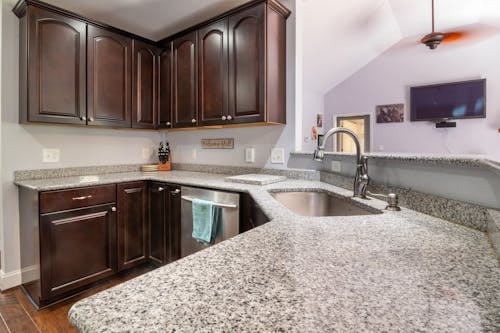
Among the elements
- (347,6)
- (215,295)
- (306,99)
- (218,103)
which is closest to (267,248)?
(215,295)

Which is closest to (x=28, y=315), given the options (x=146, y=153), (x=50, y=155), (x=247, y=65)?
(x=50, y=155)

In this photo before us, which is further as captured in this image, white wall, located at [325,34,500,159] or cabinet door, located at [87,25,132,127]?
white wall, located at [325,34,500,159]

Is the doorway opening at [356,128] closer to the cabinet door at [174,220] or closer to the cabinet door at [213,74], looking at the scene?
the cabinet door at [213,74]

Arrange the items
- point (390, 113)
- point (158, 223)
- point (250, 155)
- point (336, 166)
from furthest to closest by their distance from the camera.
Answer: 1. point (390, 113)
2. point (250, 155)
3. point (158, 223)
4. point (336, 166)

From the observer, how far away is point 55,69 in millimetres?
1944

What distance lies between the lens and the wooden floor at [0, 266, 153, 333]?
5.16 feet

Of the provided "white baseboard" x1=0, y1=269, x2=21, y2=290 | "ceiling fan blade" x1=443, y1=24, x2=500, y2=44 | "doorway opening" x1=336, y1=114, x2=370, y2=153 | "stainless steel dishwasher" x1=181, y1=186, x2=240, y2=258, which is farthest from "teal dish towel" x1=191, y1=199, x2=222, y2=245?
"ceiling fan blade" x1=443, y1=24, x2=500, y2=44

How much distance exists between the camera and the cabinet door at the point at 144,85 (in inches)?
96.3

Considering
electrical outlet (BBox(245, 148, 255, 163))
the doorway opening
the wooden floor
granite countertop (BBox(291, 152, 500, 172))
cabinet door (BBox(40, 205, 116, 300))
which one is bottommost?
the wooden floor

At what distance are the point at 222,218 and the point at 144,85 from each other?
164 cm

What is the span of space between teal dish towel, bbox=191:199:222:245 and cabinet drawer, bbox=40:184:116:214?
0.71 m

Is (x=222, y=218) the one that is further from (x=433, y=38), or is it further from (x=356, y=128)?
(x=356, y=128)

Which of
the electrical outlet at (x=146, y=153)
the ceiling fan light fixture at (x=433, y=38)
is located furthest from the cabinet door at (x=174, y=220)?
A: the ceiling fan light fixture at (x=433, y=38)

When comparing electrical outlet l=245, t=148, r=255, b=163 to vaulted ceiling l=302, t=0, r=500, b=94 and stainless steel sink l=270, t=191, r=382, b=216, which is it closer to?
stainless steel sink l=270, t=191, r=382, b=216
